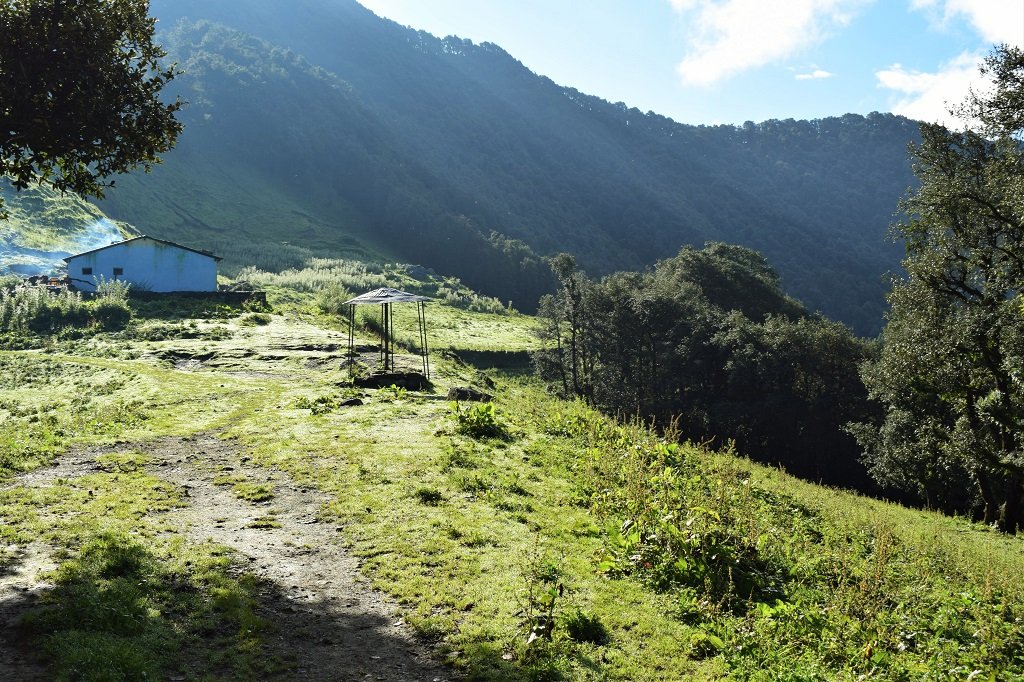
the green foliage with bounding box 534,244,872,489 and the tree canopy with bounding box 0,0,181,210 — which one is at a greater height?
the tree canopy with bounding box 0,0,181,210

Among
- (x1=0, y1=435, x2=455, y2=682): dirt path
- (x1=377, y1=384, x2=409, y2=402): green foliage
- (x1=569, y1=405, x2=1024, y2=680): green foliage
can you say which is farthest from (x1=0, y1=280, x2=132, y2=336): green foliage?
(x1=569, y1=405, x2=1024, y2=680): green foliage

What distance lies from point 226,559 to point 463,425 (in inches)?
356

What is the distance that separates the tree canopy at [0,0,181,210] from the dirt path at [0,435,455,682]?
645 cm

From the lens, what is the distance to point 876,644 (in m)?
8.04

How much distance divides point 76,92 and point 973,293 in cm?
2866

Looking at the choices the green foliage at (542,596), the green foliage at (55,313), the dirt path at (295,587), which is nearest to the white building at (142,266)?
the green foliage at (55,313)

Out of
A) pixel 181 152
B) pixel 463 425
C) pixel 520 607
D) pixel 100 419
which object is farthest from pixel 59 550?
pixel 181 152

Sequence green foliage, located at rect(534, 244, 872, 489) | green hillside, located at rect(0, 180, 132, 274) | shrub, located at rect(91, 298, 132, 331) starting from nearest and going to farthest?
shrub, located at rect(91, 298, 132, 331) < green foliage, located at rect(534, 244, 872, 489) < green hillside, located at rect(0, 180, 132, 274)

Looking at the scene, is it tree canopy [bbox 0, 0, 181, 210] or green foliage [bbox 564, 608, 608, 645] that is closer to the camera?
green foliage [bbox 564, 608, 608, 645]

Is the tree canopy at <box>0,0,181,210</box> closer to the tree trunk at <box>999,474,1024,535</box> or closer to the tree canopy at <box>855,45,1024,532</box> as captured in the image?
the tree canopy at <box>855,45,1024,532</box>

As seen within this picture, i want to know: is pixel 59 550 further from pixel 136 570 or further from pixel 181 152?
pixel 181 152

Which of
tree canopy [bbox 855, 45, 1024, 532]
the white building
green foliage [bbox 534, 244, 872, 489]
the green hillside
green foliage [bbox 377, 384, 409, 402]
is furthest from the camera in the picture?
the green hillside

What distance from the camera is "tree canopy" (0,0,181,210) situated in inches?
514

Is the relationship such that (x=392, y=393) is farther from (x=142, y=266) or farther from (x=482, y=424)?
(x=142, y=266)
